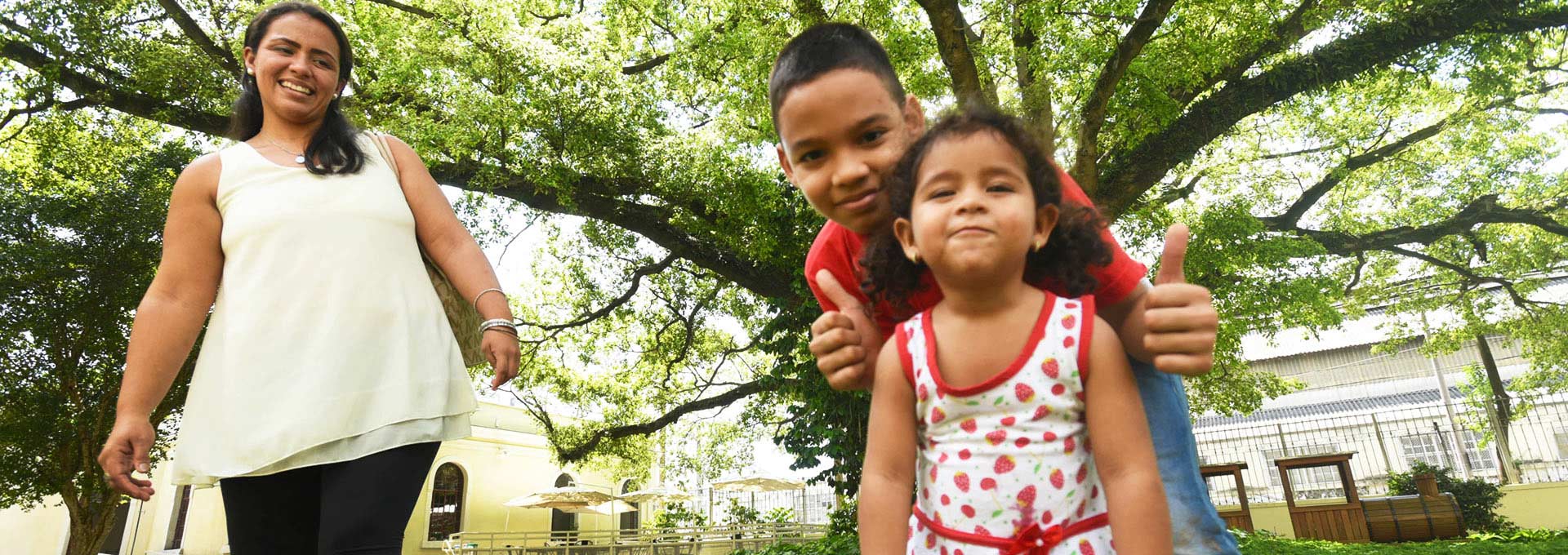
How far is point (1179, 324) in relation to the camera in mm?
1105

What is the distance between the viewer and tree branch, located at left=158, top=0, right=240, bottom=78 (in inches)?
357

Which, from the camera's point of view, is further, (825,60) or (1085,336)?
(825,60)

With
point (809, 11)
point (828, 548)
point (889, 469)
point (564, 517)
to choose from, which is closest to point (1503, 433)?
point (828, 548)

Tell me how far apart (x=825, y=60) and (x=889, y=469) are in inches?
28.5

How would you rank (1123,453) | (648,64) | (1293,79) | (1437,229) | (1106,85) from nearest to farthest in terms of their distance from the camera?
(1123,453)
(1106,85)
(1293,79)
(648,64)
(1437,229)

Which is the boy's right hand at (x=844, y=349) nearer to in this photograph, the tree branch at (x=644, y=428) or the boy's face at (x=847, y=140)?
the boy's face at (x=847, y=140)

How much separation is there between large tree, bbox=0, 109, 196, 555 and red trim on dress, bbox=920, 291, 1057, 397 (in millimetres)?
10927

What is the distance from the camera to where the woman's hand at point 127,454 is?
1.60 meters

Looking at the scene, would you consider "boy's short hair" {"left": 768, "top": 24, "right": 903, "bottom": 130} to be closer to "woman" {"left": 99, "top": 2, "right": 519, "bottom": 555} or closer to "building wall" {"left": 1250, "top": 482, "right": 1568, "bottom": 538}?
"woman" {"left": 99, "top": 2, "right": 519, "bottom": 555}

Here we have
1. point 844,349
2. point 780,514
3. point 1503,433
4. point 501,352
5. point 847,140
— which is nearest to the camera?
point 844,349

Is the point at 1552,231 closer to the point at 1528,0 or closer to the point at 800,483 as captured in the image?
the point at 1528,0

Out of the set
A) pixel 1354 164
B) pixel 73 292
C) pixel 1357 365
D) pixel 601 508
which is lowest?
pixel 601 508

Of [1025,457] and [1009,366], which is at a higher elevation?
[1009,366]

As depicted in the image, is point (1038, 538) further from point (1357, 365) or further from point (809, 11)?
point (1357, 365)
